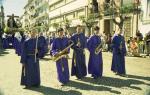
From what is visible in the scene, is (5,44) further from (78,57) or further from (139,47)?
(78,57)

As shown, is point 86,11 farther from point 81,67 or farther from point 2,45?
point 81,67

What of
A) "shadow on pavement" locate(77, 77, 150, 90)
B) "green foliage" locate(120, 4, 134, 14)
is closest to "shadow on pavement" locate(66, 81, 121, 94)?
"shadow on pavement" locate(77, 77, 150, 90)

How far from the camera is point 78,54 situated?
10.8 meters

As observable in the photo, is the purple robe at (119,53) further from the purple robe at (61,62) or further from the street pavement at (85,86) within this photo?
the purple robe at (61,62)

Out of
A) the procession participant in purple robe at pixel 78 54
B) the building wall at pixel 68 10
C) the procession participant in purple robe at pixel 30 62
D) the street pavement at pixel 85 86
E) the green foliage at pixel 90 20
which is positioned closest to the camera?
the street pavement at pixel 85 86

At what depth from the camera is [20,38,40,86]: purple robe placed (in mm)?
9328

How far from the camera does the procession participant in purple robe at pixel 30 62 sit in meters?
9.33

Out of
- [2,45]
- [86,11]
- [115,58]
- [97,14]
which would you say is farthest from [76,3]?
[115,58]

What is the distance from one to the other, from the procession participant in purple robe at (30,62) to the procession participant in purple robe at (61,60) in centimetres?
57

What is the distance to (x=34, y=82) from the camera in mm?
9492

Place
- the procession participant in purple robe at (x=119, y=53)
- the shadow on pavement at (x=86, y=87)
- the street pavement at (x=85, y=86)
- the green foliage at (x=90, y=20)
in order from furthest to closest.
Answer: the green foliage at (x=90, y=20) < the procession participant in purple robe at (x=119, y=53) < the shadow on pavement at (x=86, y=87) < the street pavement at (x=85, y=86)

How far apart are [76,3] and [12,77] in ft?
128

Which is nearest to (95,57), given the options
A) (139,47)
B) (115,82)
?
(115,82)

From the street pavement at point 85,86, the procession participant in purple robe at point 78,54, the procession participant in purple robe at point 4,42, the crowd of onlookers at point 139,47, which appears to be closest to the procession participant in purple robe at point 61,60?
the street pavement at point 85,86
